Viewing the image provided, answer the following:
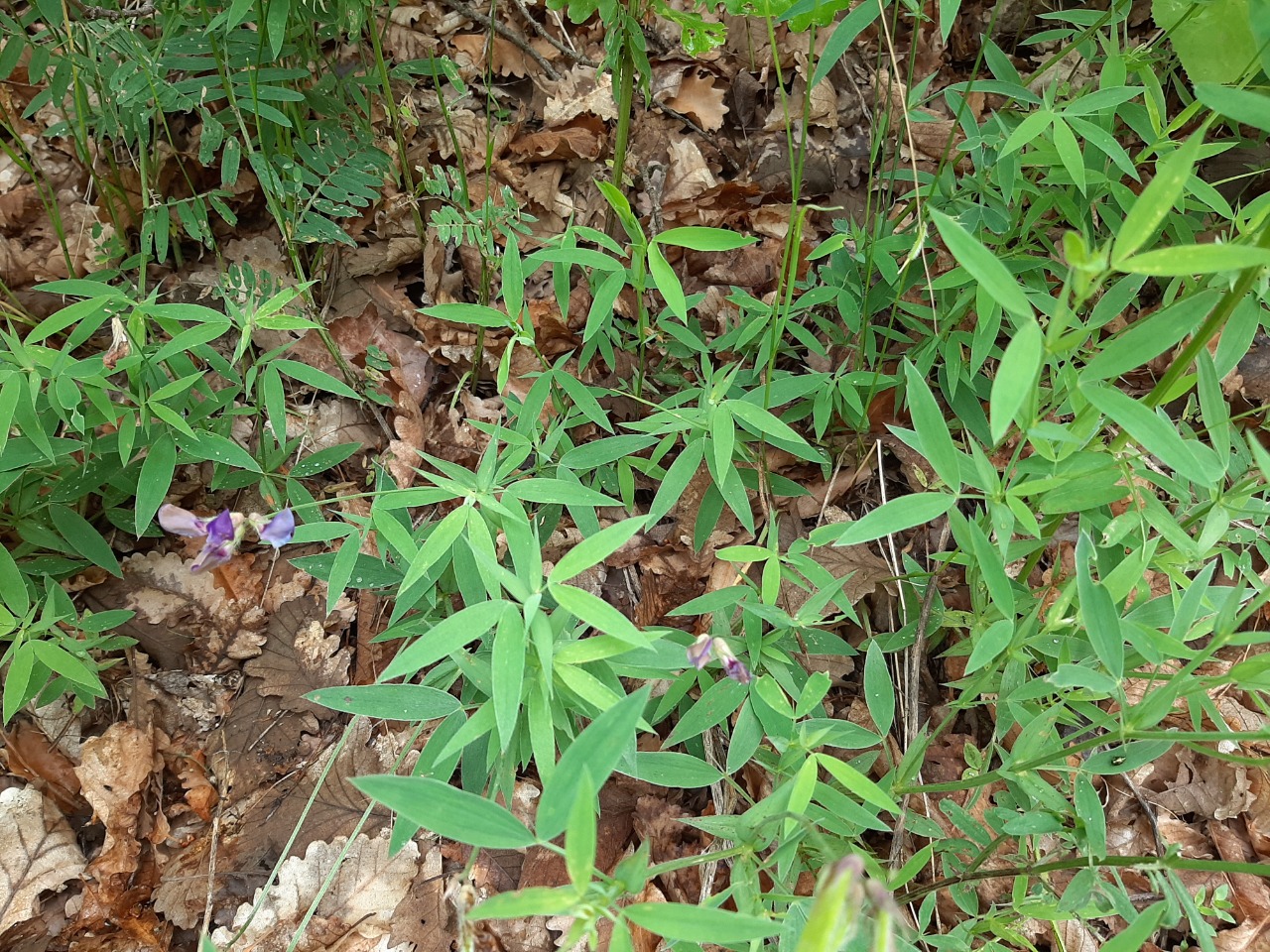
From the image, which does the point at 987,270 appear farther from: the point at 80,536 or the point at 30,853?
the point at 30,853

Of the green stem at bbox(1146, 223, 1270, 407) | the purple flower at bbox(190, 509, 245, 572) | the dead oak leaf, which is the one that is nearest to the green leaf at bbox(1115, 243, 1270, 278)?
the green stem at bbox(1146, 223, 1270, 407)

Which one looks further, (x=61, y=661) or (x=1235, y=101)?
(x=61, y=661)

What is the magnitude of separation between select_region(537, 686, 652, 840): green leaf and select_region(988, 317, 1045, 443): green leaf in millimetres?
530

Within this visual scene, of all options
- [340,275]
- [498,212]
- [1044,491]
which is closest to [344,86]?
[340,275]

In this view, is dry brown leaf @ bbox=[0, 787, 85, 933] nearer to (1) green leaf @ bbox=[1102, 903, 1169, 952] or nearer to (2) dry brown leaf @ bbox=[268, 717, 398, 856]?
(2) dry brown leaf @ bbox=[268, 717, 398, 856]

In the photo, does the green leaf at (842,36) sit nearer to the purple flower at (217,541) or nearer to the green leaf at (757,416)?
the green leaf at (757,416)

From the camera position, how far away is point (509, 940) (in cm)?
195

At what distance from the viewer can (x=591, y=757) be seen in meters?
0.95

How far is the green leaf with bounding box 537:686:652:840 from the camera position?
949mm

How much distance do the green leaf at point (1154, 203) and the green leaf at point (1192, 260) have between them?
0.02 meters

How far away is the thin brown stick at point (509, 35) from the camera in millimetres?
3186

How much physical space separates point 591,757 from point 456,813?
0.18 metres

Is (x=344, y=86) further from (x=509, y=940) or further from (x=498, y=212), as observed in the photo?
(x=509, y=940)

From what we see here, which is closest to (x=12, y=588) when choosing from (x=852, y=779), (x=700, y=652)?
(x=700, y=652)
